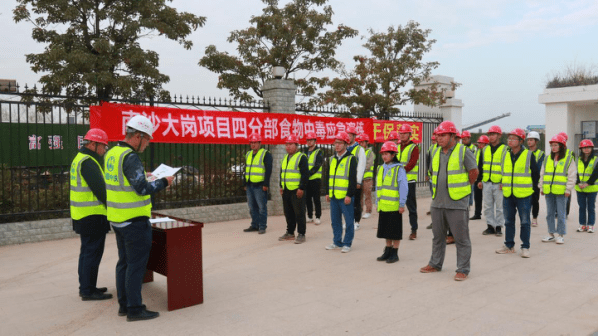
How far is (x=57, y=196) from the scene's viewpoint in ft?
28.5

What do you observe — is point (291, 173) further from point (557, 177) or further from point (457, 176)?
point (557, 177)

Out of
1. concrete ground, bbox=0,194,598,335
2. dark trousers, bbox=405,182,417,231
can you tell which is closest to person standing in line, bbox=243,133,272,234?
concrete ground, bbox=0,194,598,335

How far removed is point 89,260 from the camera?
4820 mm

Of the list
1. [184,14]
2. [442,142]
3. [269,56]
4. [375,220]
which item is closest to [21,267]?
[442,142]

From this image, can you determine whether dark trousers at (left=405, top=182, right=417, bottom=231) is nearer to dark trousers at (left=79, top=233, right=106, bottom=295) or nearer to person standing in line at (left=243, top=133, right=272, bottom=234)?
person standing in line at (left=243, top=133, right=272, bottom=234)

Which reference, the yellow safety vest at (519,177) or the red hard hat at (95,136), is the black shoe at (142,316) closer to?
the red hard hat at (95,136)

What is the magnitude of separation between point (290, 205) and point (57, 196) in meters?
4.46

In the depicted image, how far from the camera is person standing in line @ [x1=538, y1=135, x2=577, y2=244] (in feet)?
24.3

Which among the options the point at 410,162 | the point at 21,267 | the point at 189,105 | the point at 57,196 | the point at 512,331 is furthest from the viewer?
the point at 189,105

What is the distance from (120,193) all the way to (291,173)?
390 cm

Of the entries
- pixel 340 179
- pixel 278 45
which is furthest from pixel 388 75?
pixel 340 179

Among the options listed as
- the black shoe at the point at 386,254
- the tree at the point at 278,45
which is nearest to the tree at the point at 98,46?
the tree at the point at 278,45

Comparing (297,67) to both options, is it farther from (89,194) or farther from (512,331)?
(512,331)

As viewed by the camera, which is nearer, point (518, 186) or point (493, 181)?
point (518, 186)
